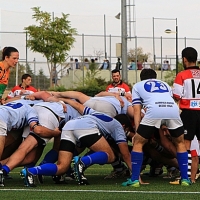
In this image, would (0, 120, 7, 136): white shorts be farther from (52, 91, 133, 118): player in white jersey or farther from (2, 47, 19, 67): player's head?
(2, 47, 19, 67): player's head

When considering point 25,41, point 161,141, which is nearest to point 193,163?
point 161,141

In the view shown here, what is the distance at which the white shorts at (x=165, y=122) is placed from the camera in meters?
10.1

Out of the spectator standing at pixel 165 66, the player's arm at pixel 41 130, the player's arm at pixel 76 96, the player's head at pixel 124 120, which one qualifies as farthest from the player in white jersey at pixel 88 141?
the spectator standing at pixel 165 66

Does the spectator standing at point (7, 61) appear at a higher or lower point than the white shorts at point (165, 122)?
higher

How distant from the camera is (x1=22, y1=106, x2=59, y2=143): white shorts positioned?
10773 millimetres

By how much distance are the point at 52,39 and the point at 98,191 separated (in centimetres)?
3084

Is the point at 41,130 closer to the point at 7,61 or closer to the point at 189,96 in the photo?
the point at 7,61

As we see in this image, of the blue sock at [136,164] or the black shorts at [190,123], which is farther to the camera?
the black shorts at [190,123]

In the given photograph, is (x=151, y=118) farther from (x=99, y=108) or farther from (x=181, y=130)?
(x=99, y=108)

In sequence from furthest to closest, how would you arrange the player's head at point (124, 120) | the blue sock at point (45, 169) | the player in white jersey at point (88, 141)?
the player's head at point (124, 120) < the player in white jersey at point (88, 141) < the blue sock at point (45, 169)

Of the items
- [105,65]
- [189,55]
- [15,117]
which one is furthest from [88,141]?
[105,65]

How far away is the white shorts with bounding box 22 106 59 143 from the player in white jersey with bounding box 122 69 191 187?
1381mm

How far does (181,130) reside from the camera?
10266 mm

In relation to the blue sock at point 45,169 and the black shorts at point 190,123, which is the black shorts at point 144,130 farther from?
the blue sock at point 45,169
